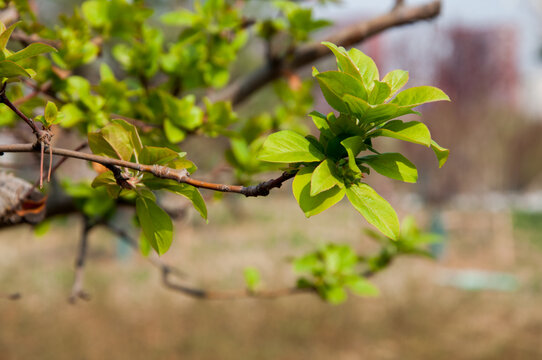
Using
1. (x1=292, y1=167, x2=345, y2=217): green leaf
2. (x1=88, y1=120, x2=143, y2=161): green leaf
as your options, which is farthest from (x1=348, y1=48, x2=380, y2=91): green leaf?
(x1=88, y1=120, x2=143, y2=161): green leaf

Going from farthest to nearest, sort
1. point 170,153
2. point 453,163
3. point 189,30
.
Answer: point 453,163
point 189,30
point 170,153

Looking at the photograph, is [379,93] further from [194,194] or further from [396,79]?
[194,194]

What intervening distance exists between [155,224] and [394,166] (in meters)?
0.22

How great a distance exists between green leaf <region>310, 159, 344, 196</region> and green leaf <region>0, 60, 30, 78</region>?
249 millimetres

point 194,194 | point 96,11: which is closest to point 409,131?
point 194,194

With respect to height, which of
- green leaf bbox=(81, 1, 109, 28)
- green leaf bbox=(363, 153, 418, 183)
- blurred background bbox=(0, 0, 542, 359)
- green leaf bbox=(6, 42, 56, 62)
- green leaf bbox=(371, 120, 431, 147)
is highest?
green leaf bbox=(371, 120, 431, 147)

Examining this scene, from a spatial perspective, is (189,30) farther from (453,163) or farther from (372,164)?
(453,163)

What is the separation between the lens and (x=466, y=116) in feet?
28.1

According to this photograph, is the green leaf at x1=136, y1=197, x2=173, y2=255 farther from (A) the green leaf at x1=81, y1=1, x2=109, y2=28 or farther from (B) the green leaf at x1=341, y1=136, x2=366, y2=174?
(A) the green leaf at x1=81, y1=1, x2=109, y2=28

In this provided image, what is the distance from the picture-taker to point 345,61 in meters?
0.36

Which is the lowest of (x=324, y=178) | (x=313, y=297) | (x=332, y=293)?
(x=313, y=297)

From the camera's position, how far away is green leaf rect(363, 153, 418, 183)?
1.26ft

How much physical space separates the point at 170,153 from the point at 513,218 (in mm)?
11055

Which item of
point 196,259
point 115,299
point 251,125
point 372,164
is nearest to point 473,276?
point 196,259
